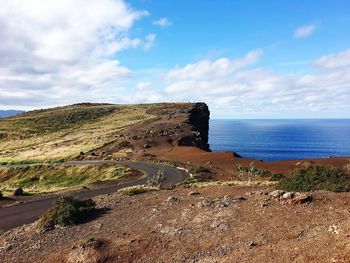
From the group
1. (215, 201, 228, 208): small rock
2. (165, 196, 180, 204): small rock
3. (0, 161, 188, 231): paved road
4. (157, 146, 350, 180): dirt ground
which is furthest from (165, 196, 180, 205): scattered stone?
(157, 146, 350, 180): dirt ground

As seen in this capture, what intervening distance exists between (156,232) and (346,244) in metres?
→ 9.43

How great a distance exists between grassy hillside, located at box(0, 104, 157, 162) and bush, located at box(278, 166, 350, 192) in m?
67.1

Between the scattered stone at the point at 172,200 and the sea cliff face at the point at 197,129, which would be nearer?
the scattered stone at the point at 172,200

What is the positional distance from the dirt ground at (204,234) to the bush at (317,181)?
213 cm

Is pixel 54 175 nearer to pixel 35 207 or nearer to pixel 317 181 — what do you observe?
pixel 35 207

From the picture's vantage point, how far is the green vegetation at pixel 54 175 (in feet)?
203

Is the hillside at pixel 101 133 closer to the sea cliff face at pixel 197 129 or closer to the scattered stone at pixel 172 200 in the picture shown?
the sea cliff face at pixel 197 129

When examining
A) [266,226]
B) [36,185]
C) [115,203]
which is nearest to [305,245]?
[266,226]

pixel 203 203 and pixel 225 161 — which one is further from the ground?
pixel 203 203

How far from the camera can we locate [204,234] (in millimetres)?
19406

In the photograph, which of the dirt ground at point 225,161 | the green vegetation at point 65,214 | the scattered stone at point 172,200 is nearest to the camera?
the green vegetation at point 65,214

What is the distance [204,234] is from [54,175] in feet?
181

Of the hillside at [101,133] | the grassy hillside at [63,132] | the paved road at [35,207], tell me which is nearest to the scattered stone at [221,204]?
the paved road at [35,207]

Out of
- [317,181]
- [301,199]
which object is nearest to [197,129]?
[317,181]
